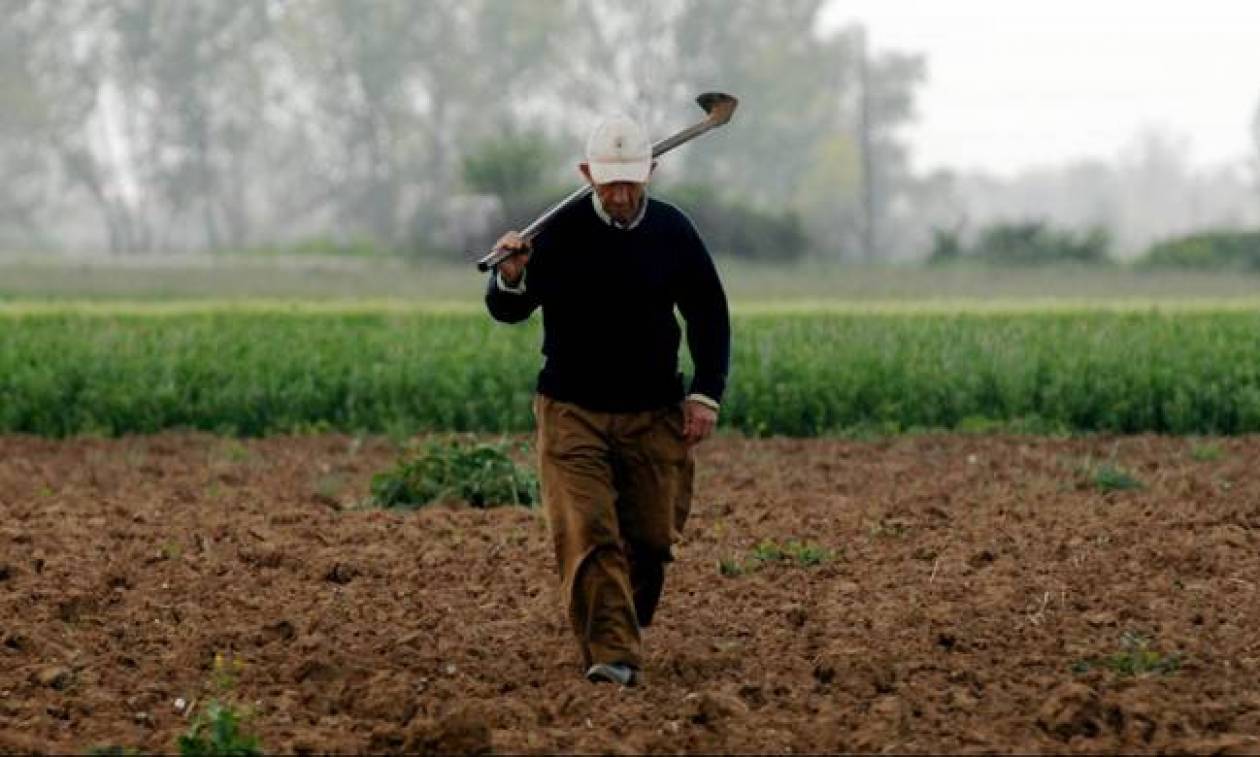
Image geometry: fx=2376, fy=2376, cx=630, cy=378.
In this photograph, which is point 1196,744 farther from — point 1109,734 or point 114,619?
point 114,619

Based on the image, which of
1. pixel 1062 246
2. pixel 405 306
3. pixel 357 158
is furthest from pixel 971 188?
pixel 405 306

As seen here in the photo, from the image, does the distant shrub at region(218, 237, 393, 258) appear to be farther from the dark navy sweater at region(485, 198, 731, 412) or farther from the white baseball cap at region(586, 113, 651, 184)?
the white baseball cap at region(586, 113, 651, 184)

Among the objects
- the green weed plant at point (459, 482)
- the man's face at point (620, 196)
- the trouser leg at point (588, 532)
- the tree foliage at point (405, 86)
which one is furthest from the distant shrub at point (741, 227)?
the man's face at point (620, 196)

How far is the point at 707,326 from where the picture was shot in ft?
26.0

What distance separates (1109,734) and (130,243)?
2899 inches

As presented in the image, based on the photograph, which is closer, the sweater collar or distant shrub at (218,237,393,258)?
the sweater collar

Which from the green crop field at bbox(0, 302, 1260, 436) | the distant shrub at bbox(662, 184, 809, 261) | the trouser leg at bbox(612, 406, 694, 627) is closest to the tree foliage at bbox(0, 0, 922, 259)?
the distant shrub at bbox(662, 184, 809, 261)

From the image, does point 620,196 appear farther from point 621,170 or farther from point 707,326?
point 707,326

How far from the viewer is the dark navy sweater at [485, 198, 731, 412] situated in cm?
774

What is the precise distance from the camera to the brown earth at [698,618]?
7039 millimetres

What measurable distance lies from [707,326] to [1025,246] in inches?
1539

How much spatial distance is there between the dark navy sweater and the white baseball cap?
0.31 m

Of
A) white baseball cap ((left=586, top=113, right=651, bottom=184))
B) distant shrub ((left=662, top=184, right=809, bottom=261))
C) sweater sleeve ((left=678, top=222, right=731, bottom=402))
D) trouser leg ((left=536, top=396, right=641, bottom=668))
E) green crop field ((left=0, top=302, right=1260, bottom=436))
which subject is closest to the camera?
white baseball cap ((left=586, top=113, right=651, bottom=184))

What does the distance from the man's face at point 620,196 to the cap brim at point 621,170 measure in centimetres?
4
